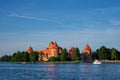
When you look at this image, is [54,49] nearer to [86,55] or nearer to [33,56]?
[86,55]

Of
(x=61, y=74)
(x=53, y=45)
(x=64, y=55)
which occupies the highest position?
(x=53, y=45)

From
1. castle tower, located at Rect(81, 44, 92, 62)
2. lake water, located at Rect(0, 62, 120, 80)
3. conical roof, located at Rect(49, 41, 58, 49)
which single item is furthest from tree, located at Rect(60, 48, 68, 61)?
lake water, located at Rect(0, 62, 120, 80)

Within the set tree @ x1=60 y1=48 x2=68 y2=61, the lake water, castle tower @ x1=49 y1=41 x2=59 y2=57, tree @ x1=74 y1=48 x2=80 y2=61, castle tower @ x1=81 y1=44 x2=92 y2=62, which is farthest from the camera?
castle tower @ x1=49 y1=41 x2=59 y2=57

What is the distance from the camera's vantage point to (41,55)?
571 ft

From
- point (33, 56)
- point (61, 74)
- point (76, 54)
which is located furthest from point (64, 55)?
point (61, 74)

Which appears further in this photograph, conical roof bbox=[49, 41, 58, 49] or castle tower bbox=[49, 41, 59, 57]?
conical roof bbox=[49, 41, 58, 49]

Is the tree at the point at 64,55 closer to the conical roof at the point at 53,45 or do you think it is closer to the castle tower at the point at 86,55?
the castle tower at the point at 86,55

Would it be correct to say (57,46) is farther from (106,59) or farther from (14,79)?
(14,79)

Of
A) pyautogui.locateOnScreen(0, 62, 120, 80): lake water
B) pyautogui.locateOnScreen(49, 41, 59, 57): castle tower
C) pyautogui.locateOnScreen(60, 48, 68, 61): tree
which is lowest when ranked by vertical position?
pyautogui.locateOnScreen(0, 62, 120, 80): lake water

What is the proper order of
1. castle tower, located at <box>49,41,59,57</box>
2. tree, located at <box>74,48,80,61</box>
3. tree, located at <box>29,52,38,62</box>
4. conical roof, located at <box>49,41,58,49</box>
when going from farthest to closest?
conical roof, located at <box>49,41,58,49</box> → castle tower, located at <box>49,41,59,57</box> → tree, located at <box>29,52,38,62</box> → tree, located at <box>74,48,80,61</box>

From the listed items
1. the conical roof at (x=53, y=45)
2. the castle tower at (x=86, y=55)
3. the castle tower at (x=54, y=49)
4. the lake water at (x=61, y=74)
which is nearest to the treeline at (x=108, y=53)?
the castle tower at (x=86, y=55)

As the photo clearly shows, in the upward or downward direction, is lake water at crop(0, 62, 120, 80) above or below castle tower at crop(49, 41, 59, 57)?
below

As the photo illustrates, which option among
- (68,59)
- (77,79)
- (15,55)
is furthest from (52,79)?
(15,55)

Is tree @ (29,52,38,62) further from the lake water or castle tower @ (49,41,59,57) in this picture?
the lake water
